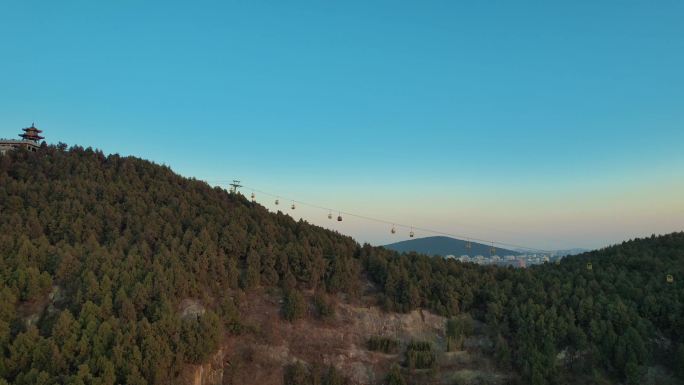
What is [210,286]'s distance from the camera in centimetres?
3075

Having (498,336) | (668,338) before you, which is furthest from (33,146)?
(668,338)

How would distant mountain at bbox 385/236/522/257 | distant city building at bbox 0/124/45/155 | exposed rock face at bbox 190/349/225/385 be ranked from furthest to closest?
distant mountain at bbox 385/236/522/257 → distant city building at bbox 0/124/45/155 → exposed rock face at bbox 190/349/225/385

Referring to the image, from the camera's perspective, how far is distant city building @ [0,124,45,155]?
49469mm

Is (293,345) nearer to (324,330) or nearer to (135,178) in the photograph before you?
(324,330)

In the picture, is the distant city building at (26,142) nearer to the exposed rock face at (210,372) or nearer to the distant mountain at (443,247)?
the exposed rock face at (210,372)

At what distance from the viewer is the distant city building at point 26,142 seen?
49469 millimetres

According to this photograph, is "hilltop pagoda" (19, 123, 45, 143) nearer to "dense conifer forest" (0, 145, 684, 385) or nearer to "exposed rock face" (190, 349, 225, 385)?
"dense conifer forest" (0, 145, 684, 385)

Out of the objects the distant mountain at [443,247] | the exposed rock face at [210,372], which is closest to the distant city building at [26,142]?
the exposed rock face at [210,372]

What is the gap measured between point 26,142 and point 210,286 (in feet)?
114

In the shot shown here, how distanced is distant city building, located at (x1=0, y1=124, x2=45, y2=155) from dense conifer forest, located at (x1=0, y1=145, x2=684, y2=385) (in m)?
5.00

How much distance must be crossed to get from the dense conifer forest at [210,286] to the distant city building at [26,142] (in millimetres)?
4997

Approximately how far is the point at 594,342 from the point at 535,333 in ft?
13.1

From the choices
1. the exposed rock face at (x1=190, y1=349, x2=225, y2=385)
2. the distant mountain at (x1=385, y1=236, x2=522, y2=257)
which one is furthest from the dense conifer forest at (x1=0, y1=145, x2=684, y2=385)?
the distant mountain at (x1=385, y1=236, x2=522, y2=257)

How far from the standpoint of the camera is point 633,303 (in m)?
33.9
